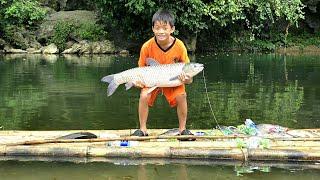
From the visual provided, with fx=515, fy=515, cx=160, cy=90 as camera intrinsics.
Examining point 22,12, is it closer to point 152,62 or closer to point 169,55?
point 169,55

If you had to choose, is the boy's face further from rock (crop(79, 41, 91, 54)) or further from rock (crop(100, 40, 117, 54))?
rock (crop(100, 40, 117, 54))

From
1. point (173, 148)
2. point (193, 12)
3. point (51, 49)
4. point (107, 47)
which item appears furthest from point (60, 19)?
point (173, 148)

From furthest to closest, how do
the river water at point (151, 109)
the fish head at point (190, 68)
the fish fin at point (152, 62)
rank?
1. the fish fin at point (152, 62)
2. the fish head at point (190, 68)
3. the river water at point (151, 109)

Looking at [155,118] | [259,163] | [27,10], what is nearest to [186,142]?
[259,163]

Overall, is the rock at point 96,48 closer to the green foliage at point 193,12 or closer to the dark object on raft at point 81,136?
the green foliage at point 193,12

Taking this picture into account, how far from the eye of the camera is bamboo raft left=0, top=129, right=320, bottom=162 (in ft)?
16.7

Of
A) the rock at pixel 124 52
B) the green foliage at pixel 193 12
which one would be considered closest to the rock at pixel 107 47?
the rock at pixel 124 52

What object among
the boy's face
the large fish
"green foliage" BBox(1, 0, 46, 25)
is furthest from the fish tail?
"green foliage" BBox(1, 0, 46, 25)

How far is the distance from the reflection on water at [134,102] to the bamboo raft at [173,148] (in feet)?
6.87

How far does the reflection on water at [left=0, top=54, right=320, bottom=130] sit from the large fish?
193cm

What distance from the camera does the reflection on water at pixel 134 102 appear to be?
319 inches

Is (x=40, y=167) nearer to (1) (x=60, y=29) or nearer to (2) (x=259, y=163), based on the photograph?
(2) (x=259, y=163)

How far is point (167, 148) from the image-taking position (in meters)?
5.23

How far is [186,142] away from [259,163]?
2.88 feet
